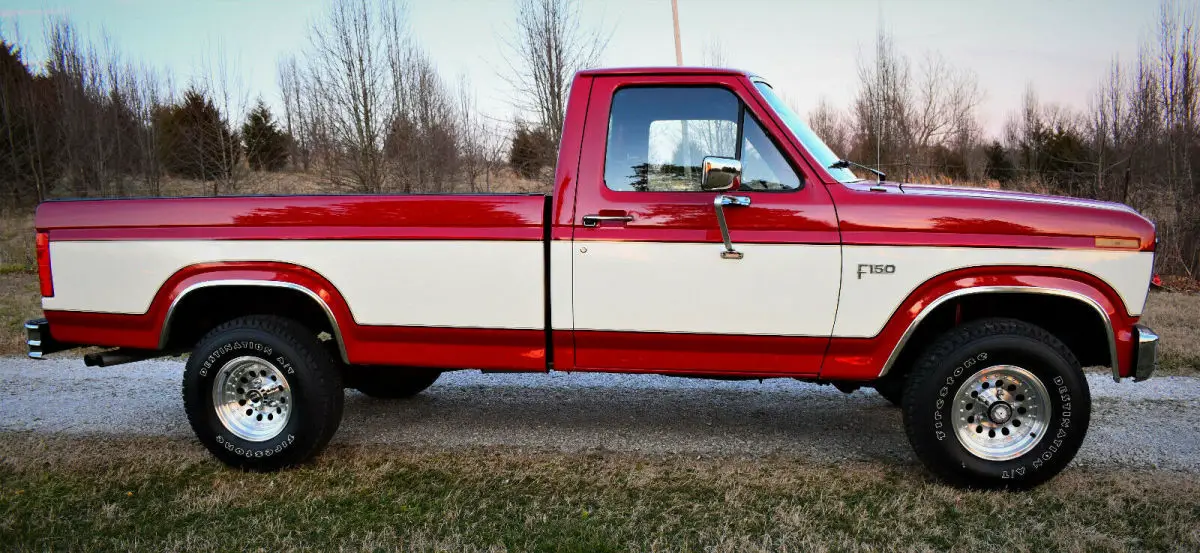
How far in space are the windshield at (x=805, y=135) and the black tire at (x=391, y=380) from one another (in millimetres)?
2779

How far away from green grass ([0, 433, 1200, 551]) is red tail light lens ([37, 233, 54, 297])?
976 millimetres

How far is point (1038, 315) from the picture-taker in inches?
161

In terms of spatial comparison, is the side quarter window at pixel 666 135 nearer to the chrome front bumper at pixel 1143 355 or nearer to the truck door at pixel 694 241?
the truck door at pixel 694 241

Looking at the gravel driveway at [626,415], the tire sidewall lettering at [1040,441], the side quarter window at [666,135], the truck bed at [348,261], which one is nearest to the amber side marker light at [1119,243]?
the tire sidewall lettering at [1040,441]

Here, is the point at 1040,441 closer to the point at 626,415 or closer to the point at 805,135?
the point at 805,135

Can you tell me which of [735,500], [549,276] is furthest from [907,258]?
[549,276]

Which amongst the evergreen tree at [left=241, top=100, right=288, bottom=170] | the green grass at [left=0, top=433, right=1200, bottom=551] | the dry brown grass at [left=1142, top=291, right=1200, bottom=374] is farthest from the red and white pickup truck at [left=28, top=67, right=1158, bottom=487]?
the evergreen tree at [left=241, top=100, right=288, bottom=170]

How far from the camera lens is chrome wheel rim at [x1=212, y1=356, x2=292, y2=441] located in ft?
13.4

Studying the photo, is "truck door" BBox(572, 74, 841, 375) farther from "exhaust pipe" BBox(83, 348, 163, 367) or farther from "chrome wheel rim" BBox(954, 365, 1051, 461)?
"exhaust pipe" BBox(83, 348, 163, 367)

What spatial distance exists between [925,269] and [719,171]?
113cm

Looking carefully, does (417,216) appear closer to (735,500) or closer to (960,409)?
(735,500)

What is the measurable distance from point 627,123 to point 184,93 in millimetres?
21904

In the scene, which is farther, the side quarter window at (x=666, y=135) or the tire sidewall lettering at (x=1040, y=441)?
the side quarter window at (x=666, y=135)

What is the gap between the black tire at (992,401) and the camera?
362 centimetres
